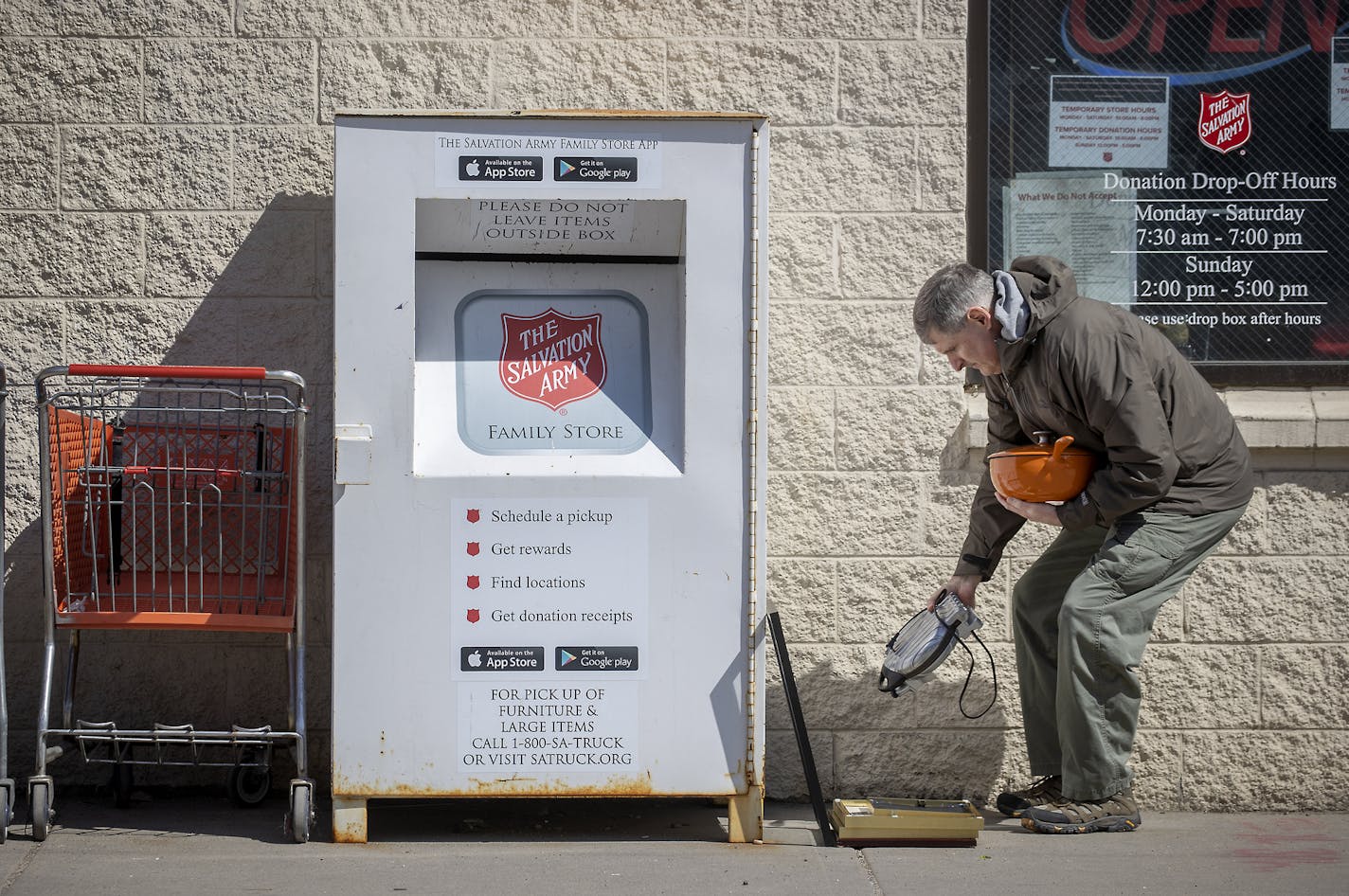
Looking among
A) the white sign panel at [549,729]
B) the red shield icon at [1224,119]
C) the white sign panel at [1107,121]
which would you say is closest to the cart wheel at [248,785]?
the white sign panel at [549,729]

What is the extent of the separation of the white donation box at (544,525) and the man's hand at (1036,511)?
2.37 feet

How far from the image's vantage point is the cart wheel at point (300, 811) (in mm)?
3752

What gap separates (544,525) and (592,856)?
925mm

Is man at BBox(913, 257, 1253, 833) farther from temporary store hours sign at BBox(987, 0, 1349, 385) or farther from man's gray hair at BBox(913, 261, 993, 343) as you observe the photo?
temporary store hours sign at BBox(987, 0, 1349, 385)

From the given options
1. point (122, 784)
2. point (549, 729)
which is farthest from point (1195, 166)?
point (122, 784)

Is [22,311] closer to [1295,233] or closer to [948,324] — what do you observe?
[948,324]

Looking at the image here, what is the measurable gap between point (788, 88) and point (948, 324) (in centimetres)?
121

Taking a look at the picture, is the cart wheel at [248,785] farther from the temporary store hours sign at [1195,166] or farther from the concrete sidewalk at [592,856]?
the temporary store hours sign at [1195,166]

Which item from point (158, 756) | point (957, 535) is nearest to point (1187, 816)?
point (957, 535)

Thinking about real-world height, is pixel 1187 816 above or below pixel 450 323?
below

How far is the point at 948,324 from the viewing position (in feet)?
12.2

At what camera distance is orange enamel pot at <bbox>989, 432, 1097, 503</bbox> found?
373 centimetres

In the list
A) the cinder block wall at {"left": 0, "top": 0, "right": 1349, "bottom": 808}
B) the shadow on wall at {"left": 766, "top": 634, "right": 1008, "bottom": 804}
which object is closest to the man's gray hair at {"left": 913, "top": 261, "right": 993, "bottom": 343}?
the cinder block wall at {"left": 0, "top": 0, "right": 1349, "bottom": 808}

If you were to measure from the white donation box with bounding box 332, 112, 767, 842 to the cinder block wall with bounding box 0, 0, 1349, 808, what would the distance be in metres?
0.71
